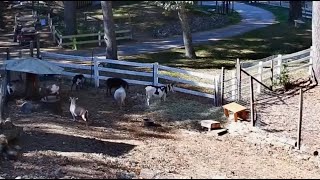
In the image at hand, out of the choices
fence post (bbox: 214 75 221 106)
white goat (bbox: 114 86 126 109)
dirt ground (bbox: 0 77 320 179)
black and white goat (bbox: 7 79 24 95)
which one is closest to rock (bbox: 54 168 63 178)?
dirt ground (bbox: 0 77 320 179)

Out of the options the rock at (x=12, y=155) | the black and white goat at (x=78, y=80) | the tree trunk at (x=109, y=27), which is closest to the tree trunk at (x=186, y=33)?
the tree trunk at (x=109, y=27)

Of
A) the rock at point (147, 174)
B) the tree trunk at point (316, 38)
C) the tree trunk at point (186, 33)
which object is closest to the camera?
the rock at point (147, 174)

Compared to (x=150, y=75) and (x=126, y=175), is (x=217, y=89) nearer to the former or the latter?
(x=150, y=75)

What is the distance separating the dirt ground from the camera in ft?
35.1

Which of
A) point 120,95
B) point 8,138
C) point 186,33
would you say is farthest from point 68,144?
point 186,33

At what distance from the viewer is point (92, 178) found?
9.65m

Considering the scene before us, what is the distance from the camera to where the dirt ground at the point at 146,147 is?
10.7m

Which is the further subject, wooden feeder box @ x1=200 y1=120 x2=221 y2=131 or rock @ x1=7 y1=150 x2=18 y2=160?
wooden feeder box @ x1=200 y1=120 x2=221 y2=131

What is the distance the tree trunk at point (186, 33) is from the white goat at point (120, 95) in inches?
385

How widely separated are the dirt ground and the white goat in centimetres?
27

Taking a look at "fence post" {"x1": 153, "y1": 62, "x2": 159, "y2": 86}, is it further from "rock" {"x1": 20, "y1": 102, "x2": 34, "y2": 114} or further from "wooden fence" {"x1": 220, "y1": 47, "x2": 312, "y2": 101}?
"rock" {"x1": 20, "y1": 102, "x2": 34, "y2": 114}

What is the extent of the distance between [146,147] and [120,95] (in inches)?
168

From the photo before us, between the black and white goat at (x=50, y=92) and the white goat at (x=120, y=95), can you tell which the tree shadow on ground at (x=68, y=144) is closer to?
the black and white goat at (x=50, y=92)

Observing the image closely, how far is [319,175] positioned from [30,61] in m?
8.82
